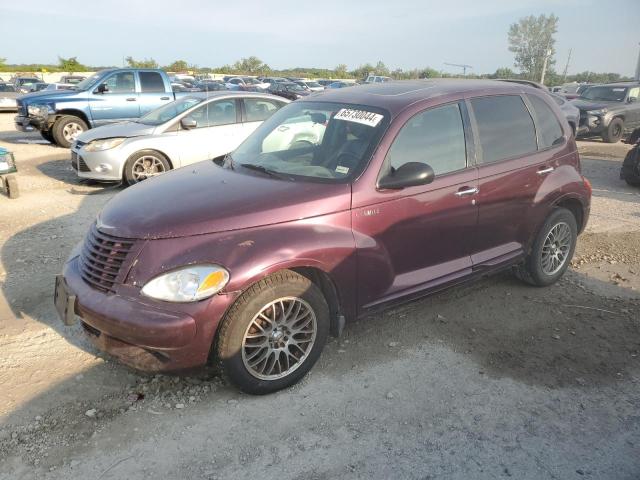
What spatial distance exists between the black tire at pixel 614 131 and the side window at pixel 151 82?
12.6 m

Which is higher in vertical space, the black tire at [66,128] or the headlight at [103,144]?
the headlight at [103,144]

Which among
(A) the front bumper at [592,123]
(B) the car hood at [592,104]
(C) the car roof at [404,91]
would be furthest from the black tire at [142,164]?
(B) the car hood at [592,104]

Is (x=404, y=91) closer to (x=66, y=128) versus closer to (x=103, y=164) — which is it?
(x=103, y=164)

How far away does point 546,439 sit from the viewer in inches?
110

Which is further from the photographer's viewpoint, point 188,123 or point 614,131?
point 614,131

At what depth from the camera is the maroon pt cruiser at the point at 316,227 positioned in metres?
2.86

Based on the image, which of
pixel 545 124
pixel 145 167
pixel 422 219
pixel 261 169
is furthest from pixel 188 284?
pixel 145 167

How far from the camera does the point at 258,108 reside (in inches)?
359

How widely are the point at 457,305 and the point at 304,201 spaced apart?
197 cm

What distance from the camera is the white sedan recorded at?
8.13m

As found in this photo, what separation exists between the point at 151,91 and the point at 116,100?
0.84 metres

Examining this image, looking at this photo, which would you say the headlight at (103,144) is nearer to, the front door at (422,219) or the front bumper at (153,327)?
the front bumper at (153,327)

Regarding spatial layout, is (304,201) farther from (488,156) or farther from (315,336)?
(488,156)

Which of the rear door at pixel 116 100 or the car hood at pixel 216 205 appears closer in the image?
the car hood at pixel 216 205
